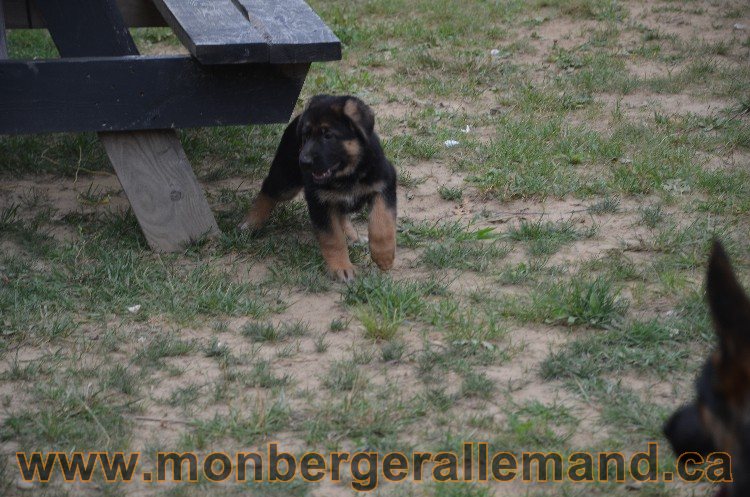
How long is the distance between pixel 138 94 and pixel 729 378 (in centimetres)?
373

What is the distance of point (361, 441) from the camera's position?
139 inches

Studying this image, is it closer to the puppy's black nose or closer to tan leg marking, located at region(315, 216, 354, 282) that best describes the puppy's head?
the puppy's black nose

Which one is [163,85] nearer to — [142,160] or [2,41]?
[142,160]

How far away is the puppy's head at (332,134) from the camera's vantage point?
4.89 metres

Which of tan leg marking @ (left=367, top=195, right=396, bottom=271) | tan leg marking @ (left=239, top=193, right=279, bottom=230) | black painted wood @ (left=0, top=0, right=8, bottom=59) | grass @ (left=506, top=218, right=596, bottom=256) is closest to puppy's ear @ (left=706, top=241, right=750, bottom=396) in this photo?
tan leg marking @ (left=367, top=195, right=396, bottom=271)

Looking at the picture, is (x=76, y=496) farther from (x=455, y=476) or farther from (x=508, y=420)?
(x=508, y=420)

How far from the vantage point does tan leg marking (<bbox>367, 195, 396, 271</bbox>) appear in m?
4.91

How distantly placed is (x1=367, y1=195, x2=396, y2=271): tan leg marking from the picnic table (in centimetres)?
84

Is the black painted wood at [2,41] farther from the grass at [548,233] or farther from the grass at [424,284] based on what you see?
the grass at [548,233]

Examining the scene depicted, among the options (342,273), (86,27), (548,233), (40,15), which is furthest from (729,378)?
(40,15)

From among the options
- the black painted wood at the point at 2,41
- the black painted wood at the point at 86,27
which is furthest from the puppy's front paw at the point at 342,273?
the black painted wood at the point at 2,41

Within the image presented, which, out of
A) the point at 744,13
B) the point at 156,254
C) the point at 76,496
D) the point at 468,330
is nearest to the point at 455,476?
the point at 468,330

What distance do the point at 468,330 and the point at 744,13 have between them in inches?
248

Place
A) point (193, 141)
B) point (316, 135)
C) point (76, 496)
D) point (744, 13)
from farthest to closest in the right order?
1. point (744, 13)
2. point (193, 141)
3. point (316, 135)
4. point (76, 496)
